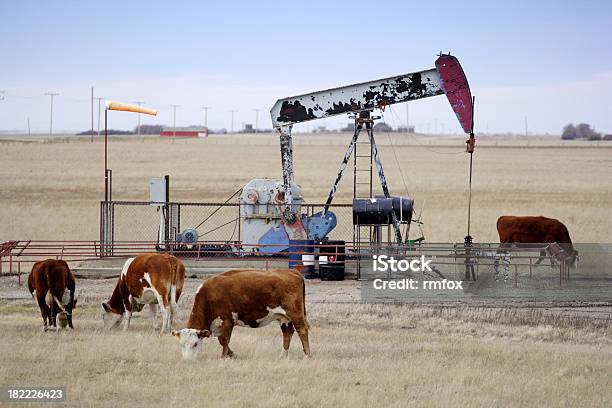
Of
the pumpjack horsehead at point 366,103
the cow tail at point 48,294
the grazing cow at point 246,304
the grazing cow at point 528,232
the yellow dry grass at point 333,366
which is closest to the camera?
the yellow dry grass at point 333,366

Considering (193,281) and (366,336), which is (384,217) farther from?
(366,336)

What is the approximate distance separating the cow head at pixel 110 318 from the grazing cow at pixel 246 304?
2693 millimetres

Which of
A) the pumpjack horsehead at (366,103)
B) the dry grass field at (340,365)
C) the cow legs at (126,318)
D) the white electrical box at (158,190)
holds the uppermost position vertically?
the pumpjack horsehead at (366,103)

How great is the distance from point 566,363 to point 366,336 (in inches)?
130

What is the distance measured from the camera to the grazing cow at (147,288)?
15312 mm

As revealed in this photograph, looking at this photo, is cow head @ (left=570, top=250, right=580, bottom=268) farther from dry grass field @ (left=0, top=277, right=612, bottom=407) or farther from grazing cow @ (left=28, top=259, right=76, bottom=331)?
grazing cow @ (left=28, top=259, right=76, bottom=331)

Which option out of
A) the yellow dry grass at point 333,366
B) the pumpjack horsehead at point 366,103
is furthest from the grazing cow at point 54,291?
the pumpjack horsehead at point 366,103

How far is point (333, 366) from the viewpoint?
13.0 m

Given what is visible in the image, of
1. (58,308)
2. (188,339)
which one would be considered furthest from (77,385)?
(58,308)

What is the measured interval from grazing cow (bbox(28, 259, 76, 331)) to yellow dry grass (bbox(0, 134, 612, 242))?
1809cm

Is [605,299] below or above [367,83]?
below

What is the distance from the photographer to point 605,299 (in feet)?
66.3

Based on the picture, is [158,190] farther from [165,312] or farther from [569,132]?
[569,132]

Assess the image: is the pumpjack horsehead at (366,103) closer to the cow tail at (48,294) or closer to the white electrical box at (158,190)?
the white electrical box at (158,190)
